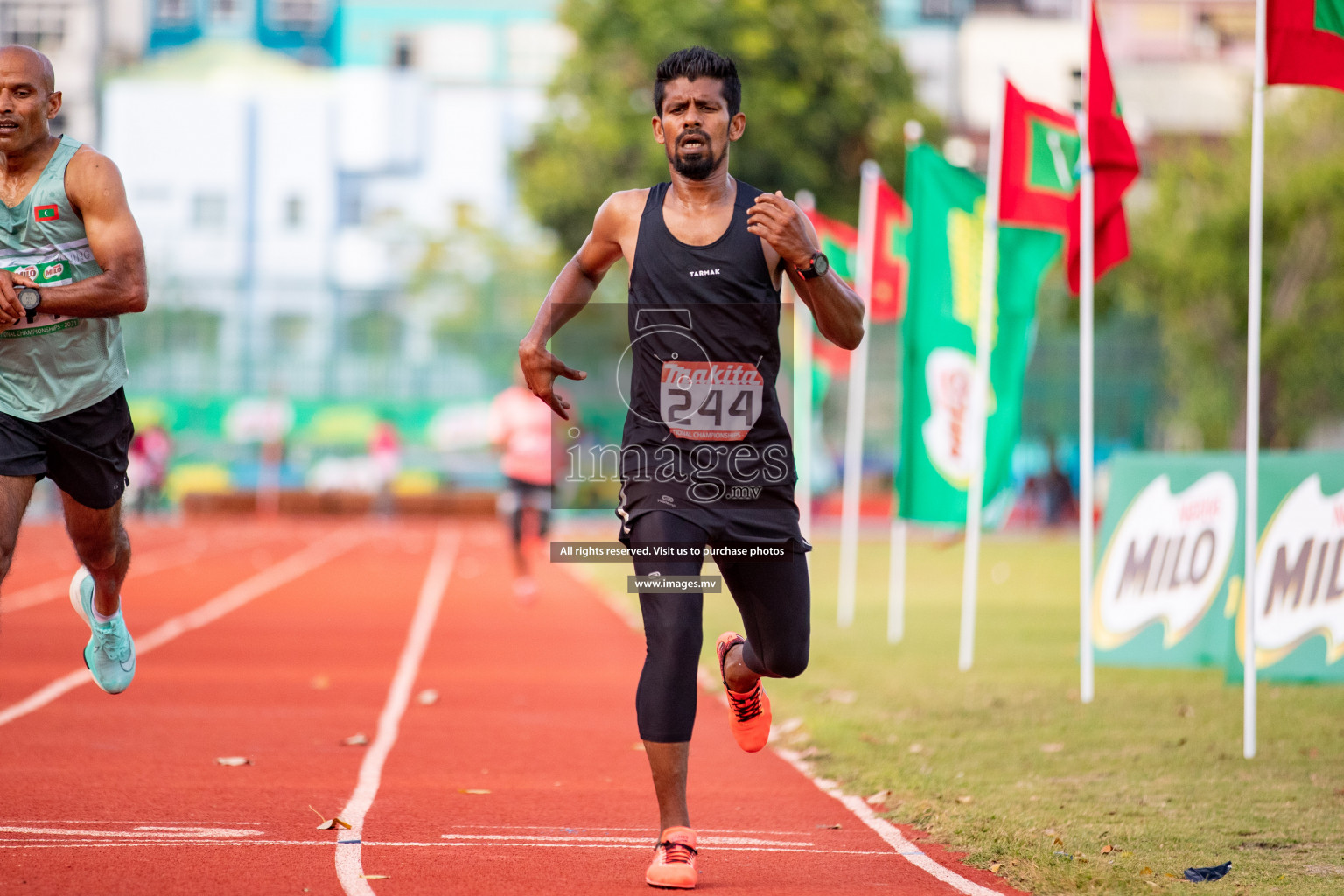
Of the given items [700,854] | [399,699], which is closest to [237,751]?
[399,699]

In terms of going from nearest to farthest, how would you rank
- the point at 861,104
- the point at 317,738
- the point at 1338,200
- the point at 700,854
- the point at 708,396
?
the point at 708,396
the point at 700,854
the point at 317,738
the point at 861,104
the point at 1338,200

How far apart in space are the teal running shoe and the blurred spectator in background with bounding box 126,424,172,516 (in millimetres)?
31408

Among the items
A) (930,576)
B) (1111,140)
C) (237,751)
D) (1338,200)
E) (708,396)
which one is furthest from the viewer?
(1338,200)

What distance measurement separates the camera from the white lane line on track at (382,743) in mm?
4965

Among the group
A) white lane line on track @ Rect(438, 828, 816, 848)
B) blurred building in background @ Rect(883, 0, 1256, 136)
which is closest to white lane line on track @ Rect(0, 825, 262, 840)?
white lane line on track @ Rect(438, 828, 816, 848)

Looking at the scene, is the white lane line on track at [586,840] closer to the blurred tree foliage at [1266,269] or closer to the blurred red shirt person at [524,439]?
the blurred red shirt person at [524,439]

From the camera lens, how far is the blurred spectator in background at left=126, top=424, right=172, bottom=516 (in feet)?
122

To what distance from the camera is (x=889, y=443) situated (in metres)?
46.8

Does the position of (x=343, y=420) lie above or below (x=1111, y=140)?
below

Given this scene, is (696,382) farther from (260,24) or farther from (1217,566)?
(260,24)

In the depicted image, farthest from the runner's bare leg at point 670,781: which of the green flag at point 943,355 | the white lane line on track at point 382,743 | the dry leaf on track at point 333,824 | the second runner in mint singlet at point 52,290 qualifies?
the green flag at point 943,355

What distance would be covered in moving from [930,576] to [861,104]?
39.4ft

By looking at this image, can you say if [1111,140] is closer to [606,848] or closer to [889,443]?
[606,848]

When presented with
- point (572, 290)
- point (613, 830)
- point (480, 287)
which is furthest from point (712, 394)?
point (480, 287)
